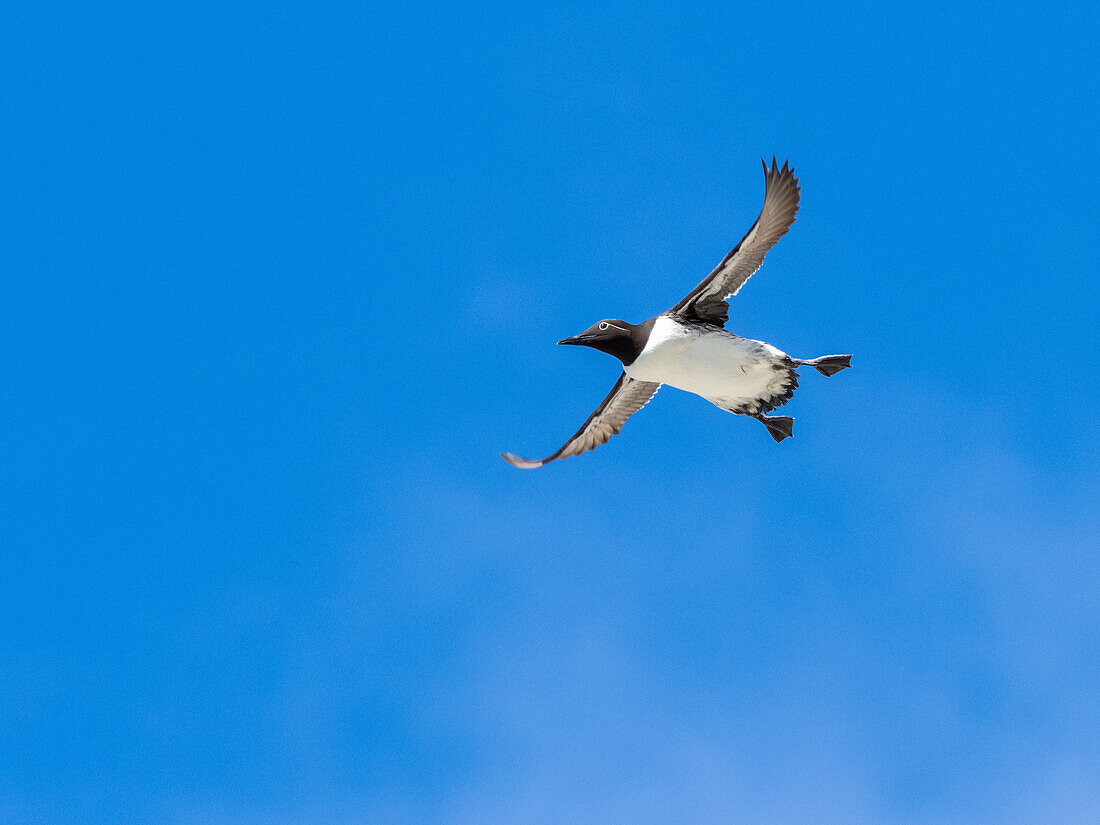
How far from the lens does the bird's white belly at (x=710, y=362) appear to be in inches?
728

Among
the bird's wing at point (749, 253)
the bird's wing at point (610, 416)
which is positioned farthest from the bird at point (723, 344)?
the bird's wing at point (610, 416)

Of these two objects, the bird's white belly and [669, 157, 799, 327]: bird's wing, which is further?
the bird's white belly

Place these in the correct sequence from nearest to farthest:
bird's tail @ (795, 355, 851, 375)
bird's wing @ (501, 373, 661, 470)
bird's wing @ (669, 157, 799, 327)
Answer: bird's wing @ (669, 157, 799, 327), bird's tail @ (795, 355, 851, 375), bird's wing @ (501, 373, 661, 470)

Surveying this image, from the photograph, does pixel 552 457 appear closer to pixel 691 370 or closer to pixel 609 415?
pixel 609 415

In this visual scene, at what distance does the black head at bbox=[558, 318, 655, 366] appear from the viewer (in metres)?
19.0

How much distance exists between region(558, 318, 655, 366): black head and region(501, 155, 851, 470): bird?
16 mm

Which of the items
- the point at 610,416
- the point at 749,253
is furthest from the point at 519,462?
the point at 749,253

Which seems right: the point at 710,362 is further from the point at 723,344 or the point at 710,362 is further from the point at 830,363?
the point at 830,363

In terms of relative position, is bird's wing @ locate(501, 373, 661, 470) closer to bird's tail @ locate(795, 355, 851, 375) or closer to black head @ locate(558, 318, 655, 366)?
black head @ locate(558, 318, 655, 366)

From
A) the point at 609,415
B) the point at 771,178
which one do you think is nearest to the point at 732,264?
the point at 771,178

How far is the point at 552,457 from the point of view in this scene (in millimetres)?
20844

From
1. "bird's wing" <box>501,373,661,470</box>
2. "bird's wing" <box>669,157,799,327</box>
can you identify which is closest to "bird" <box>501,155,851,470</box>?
"bird's wing" <box>669,157,799,327</box>

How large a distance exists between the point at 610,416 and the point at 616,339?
2.25 metres

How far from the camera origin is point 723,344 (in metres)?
18.5
